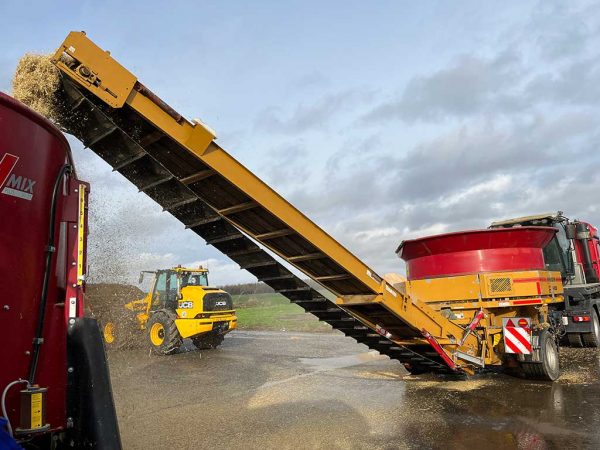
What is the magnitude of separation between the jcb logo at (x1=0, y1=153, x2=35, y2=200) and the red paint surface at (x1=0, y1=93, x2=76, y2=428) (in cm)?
2

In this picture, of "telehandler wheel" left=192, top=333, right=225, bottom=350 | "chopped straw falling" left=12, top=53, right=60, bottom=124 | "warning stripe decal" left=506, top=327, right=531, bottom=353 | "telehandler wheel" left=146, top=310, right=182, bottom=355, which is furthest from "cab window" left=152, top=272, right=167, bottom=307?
"chopped straw falling" left=12, top=53, right=60, bottom=124

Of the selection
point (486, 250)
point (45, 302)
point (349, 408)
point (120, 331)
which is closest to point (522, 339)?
point (486, 250)

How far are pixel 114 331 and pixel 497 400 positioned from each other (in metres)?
10.4

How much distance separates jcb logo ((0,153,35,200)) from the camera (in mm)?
2271

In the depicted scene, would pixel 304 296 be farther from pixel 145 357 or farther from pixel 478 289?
pixel 145 357

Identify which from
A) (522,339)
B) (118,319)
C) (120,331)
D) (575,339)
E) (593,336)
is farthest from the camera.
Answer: (118,319)

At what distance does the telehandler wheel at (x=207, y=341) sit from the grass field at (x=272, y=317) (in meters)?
1.14

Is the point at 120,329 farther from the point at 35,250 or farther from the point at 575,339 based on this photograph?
the point at 35,250

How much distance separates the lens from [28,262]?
7.92 ft

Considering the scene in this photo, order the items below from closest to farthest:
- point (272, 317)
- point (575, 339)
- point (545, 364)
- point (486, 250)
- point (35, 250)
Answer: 1. point (35, 250)
2. point (545, 364)
3. point (486, 250)
4. point (575, 339)
5. point (272, 317)

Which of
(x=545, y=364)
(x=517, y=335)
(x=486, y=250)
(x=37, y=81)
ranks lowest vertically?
(x=545, y=364)

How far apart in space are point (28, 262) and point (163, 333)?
10529 mm

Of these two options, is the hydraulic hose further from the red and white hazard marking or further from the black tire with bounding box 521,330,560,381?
the black tire with bounding box 521,330,560,381

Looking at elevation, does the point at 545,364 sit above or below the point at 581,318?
below
